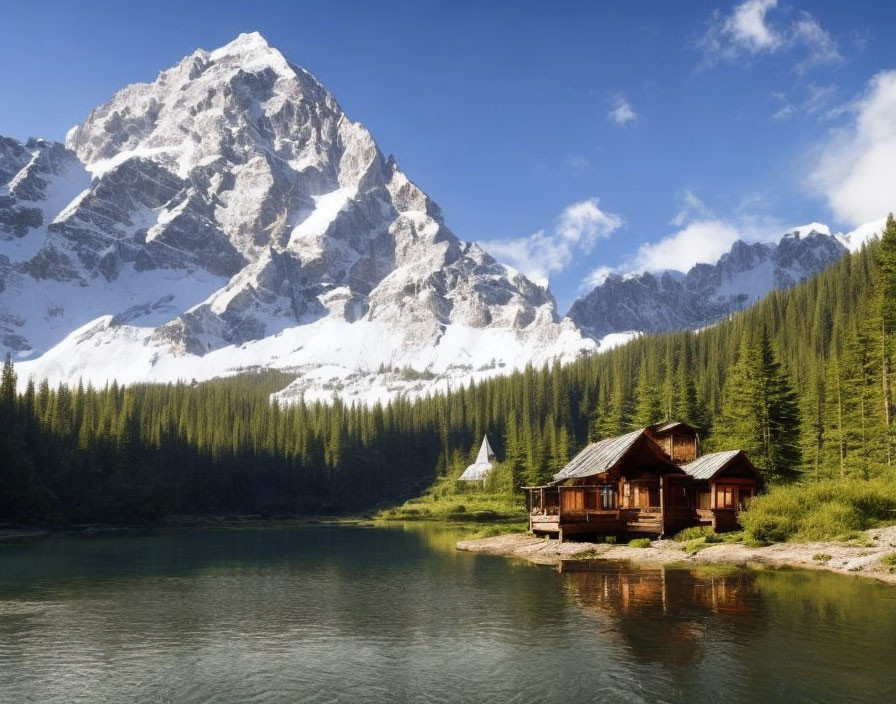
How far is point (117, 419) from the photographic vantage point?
465ft

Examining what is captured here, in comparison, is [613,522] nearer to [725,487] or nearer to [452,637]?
[725,487]

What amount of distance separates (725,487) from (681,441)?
13.2 metres

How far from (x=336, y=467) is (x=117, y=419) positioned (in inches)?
2030

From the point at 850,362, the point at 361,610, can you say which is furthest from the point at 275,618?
the point at 850,362

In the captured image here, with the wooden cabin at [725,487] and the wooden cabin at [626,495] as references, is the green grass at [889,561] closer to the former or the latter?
the wooden cabin at [725,487]

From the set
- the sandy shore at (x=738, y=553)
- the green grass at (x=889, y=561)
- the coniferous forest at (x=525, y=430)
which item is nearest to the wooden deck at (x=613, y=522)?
the sandy shore at (x=738, y=553)

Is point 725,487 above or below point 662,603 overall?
above

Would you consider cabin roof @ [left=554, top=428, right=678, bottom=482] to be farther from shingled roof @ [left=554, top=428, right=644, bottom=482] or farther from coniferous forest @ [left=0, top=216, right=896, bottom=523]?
coniferous forest @ [left=0, top=216, right=896, bottom=523]

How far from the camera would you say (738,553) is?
48.4 meters

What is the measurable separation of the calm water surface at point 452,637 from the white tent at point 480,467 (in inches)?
4385

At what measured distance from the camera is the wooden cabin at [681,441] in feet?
232

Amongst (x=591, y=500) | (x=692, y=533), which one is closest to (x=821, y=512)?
(x=692, y=533)

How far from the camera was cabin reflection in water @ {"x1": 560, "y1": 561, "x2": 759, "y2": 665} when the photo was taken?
1008 inches

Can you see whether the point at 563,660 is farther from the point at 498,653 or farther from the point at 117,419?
the point at 117,419
